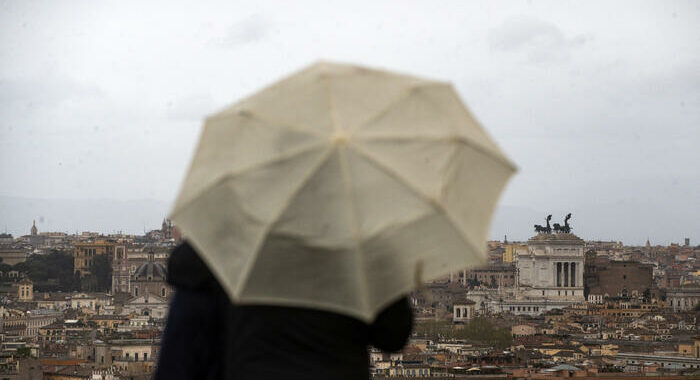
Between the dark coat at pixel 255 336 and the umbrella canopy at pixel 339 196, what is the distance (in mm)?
33

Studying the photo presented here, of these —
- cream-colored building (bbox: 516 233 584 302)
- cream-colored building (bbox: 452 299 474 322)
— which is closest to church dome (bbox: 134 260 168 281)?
cream-colored building (bbox: 452 299 474 322)

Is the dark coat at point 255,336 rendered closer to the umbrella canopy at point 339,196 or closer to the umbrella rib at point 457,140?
the umbrella canopy at point 339,196

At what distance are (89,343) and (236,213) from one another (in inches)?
1279

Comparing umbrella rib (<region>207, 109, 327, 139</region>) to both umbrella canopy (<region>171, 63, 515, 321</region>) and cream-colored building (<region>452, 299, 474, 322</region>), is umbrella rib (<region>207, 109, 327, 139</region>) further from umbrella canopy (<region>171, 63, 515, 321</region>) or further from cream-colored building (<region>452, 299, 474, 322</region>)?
cream-colored building (<region>452, 299, 474, 322</region>)

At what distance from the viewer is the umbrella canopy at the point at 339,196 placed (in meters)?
1.63

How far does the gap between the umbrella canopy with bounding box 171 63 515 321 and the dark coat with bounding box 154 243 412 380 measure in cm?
3

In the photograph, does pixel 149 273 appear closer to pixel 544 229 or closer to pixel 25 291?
pixel 25 291

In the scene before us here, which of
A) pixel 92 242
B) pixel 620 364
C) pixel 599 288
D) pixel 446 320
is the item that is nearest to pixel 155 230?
pixel 92 242

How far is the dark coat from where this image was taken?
164cm

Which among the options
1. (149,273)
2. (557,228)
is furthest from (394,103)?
(557,228)

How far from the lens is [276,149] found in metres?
1.69

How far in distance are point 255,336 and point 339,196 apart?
202 mm

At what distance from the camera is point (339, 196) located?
162 centimetres

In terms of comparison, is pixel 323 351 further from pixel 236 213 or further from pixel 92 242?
pixel 92 242
